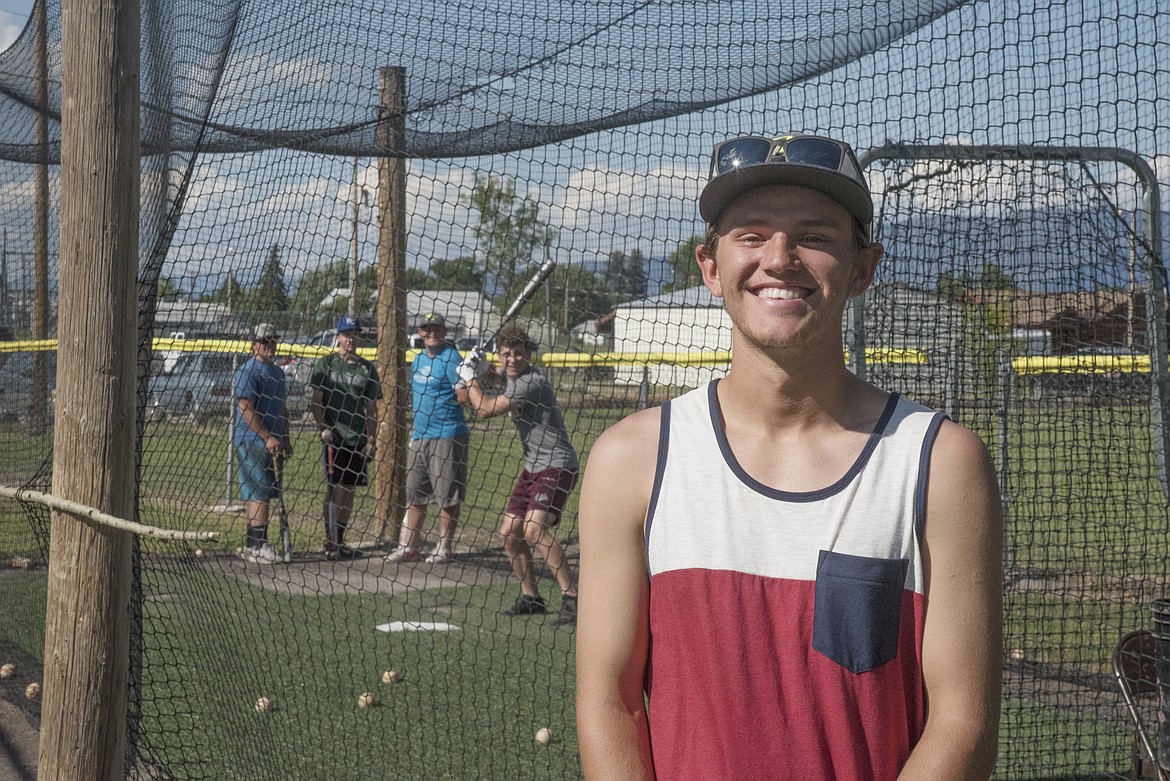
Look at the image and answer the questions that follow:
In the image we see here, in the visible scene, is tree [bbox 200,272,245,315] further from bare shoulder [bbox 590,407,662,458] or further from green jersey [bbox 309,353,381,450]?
bare shoulder [bbox 590,407,662,458]

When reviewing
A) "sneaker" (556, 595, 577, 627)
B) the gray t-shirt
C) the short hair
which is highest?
the short hair

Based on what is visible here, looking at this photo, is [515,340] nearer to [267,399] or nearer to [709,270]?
[267,399]

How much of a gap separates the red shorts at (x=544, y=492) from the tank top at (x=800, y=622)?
5046 millimetres

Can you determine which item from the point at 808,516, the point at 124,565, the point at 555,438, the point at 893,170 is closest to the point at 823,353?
the point at 808,516

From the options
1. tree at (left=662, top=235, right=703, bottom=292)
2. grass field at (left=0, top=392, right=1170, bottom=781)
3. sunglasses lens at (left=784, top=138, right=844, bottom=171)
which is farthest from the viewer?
tree at (left=662, top=235, right=703, bottom=292)

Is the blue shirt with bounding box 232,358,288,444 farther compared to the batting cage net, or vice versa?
the blue shirt with bounding box 232,358,288,444

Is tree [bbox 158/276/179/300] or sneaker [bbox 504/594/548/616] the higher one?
tree [bbox 158/276/179/300]

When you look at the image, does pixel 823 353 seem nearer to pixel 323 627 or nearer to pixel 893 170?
pixel 893 170

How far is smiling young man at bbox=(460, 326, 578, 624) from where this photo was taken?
22.7 feet

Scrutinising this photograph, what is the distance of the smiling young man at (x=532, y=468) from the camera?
6.93 meters

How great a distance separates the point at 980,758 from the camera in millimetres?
1723

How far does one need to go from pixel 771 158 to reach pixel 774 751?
89 centimetres

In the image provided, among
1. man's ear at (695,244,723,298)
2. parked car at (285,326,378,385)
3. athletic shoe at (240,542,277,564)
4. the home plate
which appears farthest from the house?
man's ear at (695,244,723,298)

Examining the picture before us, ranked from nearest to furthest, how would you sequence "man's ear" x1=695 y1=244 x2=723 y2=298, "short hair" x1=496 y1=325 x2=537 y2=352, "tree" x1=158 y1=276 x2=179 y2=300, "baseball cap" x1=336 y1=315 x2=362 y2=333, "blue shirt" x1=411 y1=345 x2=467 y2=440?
"man's ear" x1=695 y1=244 x2=723 y2=298
"tree" x1=158 y1=276 x2=179 y2=300
"short hair" x1=496 y1=325 x2=537 y2=352
"blue shirt" x1=411 y1=345 x2=467 y2=440
"baseball cap" x1=336 y1=315 x2=362 y2=333
